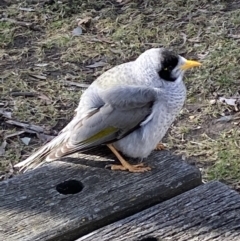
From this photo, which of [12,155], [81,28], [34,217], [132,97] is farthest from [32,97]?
[34,217]

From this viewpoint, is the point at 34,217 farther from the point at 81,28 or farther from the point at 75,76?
the point at 81,28

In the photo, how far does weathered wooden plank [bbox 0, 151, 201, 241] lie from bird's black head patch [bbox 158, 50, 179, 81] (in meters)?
0.53

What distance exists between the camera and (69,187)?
359 centimetres

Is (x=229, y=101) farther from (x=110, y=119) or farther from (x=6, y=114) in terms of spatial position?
(x=110, y=119)

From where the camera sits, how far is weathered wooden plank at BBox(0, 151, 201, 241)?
3285 millimetres

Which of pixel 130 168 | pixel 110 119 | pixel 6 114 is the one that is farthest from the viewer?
pixel 6 114

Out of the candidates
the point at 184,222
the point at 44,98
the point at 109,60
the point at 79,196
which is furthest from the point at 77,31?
the point at 184,222

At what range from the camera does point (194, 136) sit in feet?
19.0

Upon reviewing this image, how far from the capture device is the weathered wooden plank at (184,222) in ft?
10.5

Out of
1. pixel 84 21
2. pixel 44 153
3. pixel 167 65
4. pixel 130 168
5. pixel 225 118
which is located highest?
pixel 167 65

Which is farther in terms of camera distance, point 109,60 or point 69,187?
point 109,60

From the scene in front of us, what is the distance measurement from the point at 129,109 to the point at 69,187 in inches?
26.7

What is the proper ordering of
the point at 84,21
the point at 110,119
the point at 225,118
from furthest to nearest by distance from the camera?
1. the point at 84,21
2. the point at 225,118
3. the point at 110,119

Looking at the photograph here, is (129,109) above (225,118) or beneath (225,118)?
above
